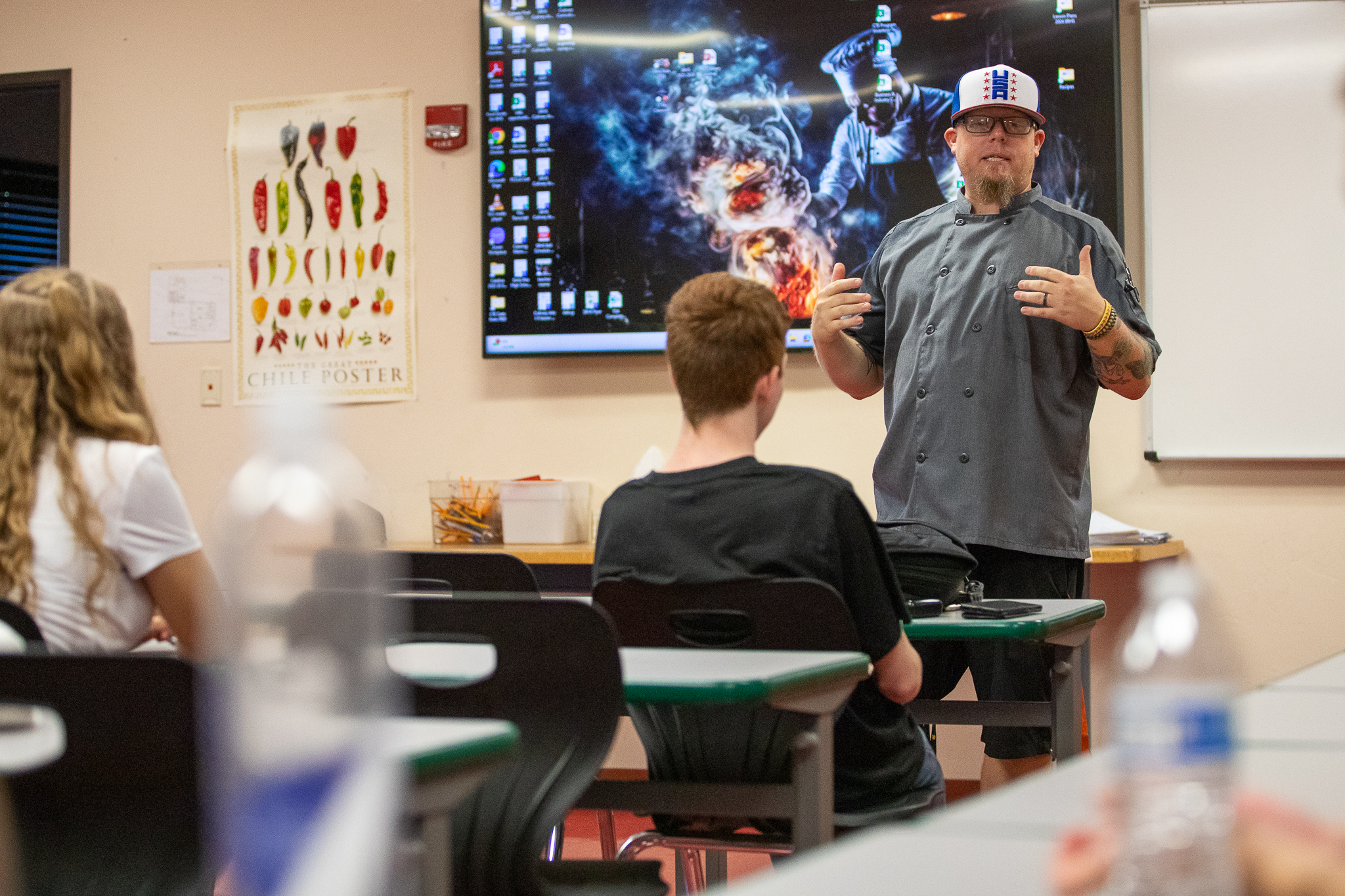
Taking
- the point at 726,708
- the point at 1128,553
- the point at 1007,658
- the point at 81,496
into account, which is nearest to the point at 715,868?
the point at 726,708

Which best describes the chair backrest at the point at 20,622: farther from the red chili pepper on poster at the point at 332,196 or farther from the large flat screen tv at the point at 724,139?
the red chili pepper on poster at the point at 332,196

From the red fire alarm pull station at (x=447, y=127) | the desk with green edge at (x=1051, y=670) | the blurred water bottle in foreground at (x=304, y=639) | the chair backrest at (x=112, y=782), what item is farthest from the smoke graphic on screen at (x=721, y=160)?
the blurred water bottle in foreground at (x=304, y=639)

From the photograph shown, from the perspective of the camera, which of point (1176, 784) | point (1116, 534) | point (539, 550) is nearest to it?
point (1176, 784)

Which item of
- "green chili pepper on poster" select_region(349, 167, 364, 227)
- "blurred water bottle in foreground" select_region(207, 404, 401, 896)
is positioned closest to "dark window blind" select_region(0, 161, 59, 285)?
"green chili pepper on poster" select_region(349, 167, 364, 227)

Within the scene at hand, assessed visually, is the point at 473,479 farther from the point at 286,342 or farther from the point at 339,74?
the point at 339,74

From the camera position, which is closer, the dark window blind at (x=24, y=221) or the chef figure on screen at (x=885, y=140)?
the chef figure on screen at (x=885, y=140)

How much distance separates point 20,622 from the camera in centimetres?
158

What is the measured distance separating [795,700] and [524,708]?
318mm

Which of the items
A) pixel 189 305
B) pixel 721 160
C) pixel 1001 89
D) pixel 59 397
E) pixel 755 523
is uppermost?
pixel 721 160

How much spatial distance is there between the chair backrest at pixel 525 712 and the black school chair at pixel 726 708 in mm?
223

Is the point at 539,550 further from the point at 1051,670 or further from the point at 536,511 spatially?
the point at 1051,670

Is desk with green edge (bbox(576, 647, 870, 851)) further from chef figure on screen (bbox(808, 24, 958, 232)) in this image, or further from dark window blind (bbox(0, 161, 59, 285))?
dark window blind (bbox(0, 161, 59, 285))

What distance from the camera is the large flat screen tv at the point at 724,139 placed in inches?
151

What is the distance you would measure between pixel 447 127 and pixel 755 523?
9.37 ft
